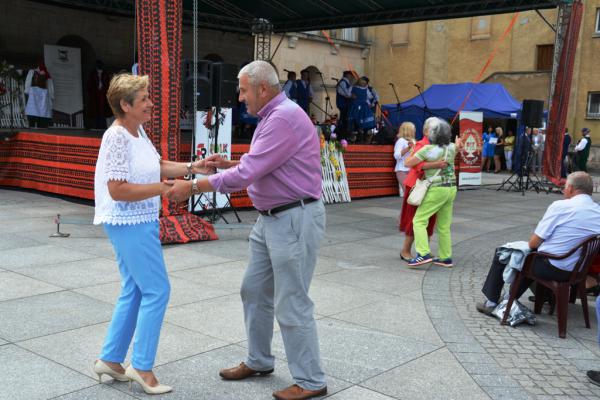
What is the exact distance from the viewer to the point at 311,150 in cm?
361

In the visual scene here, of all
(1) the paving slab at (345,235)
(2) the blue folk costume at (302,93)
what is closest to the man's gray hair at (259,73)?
(1) the paving slab at (345,235)

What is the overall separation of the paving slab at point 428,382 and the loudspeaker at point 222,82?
249 inches

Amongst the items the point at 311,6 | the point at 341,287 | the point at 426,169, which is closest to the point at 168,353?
the point at 341,287

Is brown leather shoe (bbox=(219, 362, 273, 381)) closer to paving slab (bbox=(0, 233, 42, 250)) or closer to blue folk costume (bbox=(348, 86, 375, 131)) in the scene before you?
paving slab (bbox=(0, 233, 42, 250))

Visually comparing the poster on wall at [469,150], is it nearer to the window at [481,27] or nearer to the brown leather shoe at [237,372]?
the brown leather shoe at [237,372]

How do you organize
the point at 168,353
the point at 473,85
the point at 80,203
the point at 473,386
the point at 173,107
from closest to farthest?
the point at 473,386 → the point at 168,353 → the point at 173,107 → the point at 80,203 → the point at 473,85

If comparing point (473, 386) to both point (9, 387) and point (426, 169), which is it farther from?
point (426, 169)

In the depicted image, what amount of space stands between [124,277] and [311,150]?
1283 mm

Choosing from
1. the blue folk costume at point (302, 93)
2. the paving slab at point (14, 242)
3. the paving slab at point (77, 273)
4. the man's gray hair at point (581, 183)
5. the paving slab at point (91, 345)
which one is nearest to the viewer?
the paving slab at point (91, 345)

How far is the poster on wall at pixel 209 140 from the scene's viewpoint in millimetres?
10258

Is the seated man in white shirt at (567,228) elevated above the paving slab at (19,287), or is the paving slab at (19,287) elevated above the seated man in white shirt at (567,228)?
the seated man in white shirt at (567,228)

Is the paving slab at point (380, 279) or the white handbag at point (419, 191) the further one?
the white handbag at point (419, 191)

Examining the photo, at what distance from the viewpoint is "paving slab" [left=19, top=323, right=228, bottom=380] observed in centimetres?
414

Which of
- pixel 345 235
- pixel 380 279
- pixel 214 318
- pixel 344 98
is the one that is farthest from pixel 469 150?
pixel 214 318
